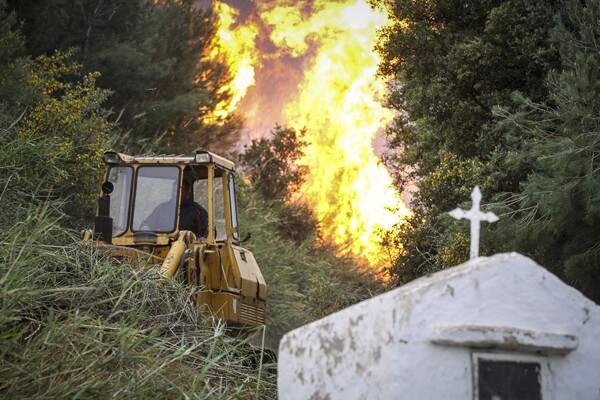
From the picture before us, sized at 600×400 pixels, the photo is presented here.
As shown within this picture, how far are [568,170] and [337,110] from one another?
2454cm

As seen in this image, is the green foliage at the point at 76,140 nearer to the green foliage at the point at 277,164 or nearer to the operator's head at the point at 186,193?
the operator's head at the point at 186,193

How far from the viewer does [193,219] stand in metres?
12.4

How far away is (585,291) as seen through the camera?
11.9 m

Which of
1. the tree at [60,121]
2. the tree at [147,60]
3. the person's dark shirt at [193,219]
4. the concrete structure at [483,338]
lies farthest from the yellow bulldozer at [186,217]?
the concrete structure at [483,338]

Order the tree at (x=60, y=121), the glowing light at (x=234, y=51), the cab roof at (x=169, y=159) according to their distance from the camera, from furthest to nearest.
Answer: the glowing light at (x=234, y=51), the tree at (x=60, y=121), the cab roof at (x=169, y=159)

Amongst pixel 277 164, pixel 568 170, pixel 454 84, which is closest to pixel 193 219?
pixel 568 170

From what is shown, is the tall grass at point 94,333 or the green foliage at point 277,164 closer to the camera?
the tall grass at point 94,333

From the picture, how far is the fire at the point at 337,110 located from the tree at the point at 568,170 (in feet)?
50.8

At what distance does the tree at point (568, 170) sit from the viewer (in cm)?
1192

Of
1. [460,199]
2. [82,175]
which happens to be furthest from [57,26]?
[460,199]

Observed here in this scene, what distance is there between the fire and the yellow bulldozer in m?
17.0

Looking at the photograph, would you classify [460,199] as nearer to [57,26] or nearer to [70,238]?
[70,238]

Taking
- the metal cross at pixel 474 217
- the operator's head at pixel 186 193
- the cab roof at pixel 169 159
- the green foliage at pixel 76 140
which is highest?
the green foliage at pixel 76 140

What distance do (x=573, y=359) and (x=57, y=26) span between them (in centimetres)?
1958
